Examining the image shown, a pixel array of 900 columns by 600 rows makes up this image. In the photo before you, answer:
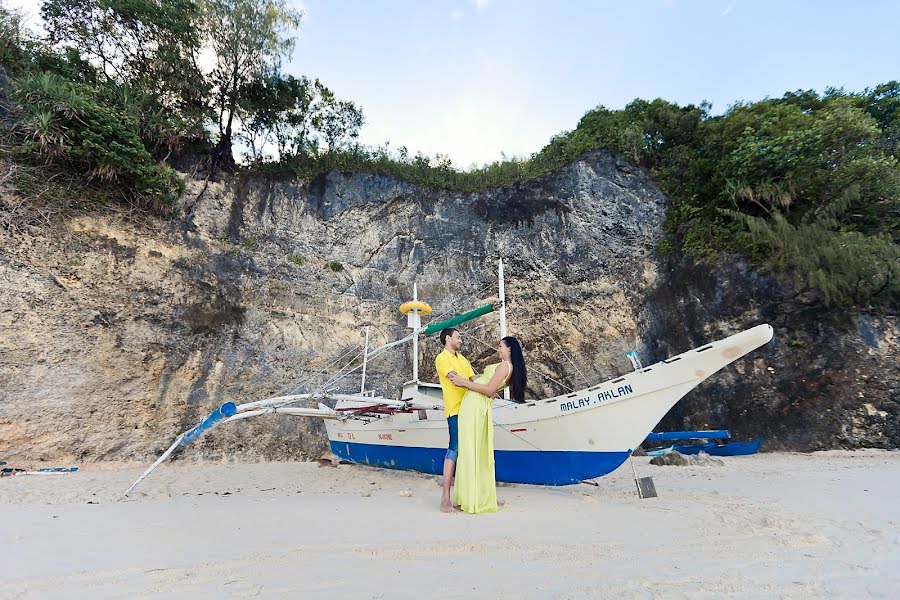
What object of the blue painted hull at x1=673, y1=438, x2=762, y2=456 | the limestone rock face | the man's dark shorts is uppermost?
the limestone rock face

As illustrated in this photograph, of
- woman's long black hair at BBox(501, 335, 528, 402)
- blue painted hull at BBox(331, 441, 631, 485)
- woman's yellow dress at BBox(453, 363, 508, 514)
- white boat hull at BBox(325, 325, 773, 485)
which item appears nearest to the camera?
woman's yellow dress at BBox(453, 363, 508, 514)

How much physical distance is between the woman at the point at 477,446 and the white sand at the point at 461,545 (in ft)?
0.81

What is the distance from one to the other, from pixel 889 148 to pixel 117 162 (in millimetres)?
21281

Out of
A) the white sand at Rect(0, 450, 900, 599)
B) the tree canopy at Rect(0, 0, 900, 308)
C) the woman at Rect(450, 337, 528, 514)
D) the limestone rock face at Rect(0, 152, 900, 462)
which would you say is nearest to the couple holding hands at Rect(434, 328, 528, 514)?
the woman at Rect(450, 337, 528, 514)

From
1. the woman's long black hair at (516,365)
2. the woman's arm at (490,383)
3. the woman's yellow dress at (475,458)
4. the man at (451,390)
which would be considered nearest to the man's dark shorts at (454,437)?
the man at (451,390)

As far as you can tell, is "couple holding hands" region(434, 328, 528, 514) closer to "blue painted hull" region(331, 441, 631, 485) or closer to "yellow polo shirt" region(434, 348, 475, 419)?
"yellow polo shirt" region(434, 348, 475, 419)

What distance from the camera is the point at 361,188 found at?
1357 cm

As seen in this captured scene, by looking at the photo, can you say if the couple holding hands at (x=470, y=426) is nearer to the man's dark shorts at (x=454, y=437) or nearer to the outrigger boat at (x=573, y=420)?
the man's dark shorts at (x=454, y=437)

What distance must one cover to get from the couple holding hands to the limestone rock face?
7418 mm

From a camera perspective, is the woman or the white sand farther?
the woman

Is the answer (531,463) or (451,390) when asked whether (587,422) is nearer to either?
(531,463)

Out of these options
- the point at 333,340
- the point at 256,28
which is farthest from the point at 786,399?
the point at 256,28

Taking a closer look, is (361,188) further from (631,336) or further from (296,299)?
(631,336)

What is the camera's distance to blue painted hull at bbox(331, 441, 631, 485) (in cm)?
482
